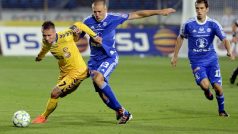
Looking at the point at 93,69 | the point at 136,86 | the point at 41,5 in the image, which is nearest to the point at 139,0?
the point at 41,5

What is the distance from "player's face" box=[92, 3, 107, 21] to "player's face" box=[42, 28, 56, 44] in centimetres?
86

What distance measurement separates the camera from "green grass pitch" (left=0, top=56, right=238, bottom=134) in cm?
1147

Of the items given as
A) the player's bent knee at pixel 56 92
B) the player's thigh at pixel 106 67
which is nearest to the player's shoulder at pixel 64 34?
the player's thigh at pixel 106 67

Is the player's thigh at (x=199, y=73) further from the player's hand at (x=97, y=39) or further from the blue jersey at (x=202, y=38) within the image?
the player's hand at (x=97, y=39)

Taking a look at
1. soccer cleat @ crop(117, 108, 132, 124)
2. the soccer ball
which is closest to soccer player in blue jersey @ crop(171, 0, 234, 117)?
soccer cleat @ crop(117, 108, 132, 124)

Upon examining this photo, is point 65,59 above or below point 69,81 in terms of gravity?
above

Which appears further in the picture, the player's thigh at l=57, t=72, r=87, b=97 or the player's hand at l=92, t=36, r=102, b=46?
the player's thigh at l=57, t=72, r=87, b=97

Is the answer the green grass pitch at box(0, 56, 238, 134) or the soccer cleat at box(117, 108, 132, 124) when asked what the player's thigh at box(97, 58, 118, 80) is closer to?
the soccer cleat at box(117, 108, 132, 124)

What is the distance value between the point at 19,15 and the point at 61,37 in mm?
28986

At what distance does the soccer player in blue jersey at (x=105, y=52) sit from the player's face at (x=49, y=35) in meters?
0.76

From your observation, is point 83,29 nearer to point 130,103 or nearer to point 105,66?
point 105,66

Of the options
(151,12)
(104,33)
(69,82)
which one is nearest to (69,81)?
(69,82)

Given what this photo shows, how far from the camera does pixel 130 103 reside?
15641 mm

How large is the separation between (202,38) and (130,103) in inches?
111
